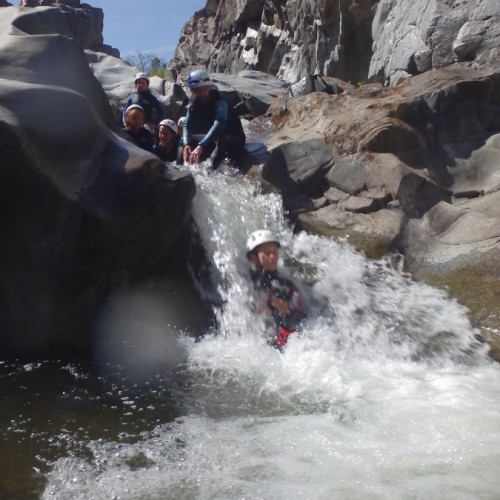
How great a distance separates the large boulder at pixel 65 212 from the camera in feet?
17.1

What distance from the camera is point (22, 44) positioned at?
20.1ft

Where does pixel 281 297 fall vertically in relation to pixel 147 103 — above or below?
below

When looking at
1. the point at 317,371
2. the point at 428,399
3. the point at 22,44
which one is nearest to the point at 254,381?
the point at 317,371

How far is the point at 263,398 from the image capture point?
15.1 feet

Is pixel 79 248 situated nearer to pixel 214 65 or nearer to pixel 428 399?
pixel 428 399

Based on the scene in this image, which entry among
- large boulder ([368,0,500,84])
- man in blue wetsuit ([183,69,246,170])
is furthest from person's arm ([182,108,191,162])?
large boulder ([368,0,500,84])

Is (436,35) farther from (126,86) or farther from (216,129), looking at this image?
(126,86)

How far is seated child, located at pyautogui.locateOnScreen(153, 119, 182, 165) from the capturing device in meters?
8.61

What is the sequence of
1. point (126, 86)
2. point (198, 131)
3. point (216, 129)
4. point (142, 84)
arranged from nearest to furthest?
point (216, 129) < point (198, 131) < point (142, 84) < point (126, 86)

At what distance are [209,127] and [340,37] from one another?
13.6 metres

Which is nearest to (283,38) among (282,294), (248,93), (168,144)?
(248,93)

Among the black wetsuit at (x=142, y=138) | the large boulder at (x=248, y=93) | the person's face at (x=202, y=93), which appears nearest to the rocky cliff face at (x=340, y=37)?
the large boulder at (x=248, y=93)

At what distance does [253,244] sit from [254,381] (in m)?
1.60

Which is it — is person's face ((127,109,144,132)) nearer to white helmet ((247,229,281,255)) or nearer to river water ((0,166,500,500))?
river water ((0,166,500,500))
